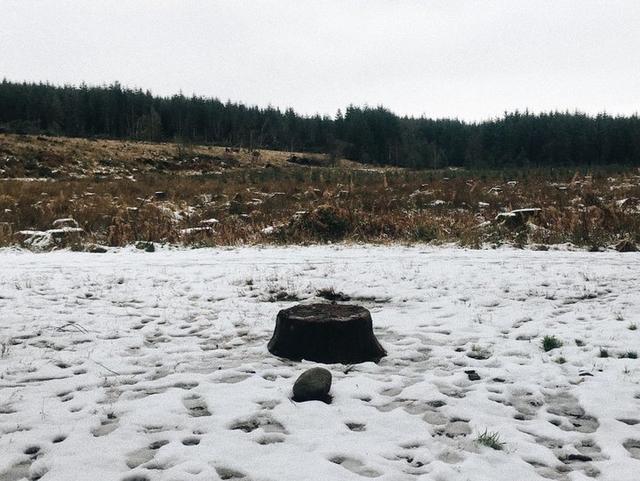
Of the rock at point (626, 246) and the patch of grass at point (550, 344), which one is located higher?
the rock at point (626, 246)

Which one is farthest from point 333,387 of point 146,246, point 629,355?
point 146,246

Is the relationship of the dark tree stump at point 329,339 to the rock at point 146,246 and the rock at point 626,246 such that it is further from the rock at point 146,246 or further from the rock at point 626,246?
the rock at point 626,246

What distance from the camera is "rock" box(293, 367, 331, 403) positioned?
3506mm

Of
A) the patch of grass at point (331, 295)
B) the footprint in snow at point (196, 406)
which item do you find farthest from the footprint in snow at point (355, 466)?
the patch of grass at point (331, 295)

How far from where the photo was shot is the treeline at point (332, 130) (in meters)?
74.2

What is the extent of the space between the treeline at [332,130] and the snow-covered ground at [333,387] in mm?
66967

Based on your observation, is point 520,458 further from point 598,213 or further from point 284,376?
point 598,213

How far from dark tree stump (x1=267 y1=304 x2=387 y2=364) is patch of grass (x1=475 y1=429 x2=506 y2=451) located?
59.5 inches

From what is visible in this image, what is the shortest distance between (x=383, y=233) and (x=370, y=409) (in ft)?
28.0

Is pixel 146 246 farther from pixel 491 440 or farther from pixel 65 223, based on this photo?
pixel 491 440

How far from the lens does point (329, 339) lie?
14.2 ft

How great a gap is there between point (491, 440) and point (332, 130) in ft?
304

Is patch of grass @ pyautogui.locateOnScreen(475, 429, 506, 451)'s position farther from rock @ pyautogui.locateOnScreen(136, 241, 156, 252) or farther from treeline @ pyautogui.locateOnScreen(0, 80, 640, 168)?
treeline @ pyautogui.locateOnScreen(0, 80, 640, 168)

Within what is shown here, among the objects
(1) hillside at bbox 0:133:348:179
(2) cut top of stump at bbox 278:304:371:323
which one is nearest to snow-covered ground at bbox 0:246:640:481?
(2) cut top of stump at bbox 278:304:371:323
